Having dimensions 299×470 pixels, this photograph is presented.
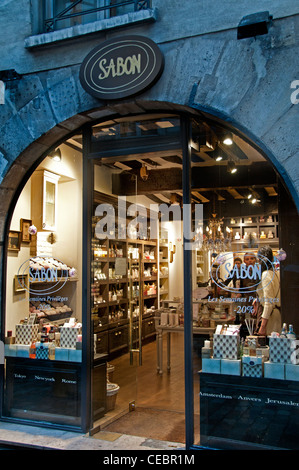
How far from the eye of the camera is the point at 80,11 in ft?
16.5

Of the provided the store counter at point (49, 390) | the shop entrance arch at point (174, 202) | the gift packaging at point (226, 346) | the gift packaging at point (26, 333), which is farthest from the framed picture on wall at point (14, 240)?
the gift packaging at point (226, 346)

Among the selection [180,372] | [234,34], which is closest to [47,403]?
[180,372]

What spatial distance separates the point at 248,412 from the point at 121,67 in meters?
3.38

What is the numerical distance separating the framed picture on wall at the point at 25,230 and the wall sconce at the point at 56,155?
79 cm

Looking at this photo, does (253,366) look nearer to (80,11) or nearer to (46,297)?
(46,297)

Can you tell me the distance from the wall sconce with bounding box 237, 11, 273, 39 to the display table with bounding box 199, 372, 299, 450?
297 cm

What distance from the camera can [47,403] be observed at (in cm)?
488

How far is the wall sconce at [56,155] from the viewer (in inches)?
210

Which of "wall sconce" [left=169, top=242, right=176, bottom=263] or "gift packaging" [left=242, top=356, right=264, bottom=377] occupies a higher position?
"wall sconce" [left=169, top=242, right=176, bottom=263]

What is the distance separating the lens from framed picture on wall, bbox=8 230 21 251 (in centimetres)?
525

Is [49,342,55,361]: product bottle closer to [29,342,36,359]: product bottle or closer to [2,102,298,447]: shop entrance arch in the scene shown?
[29,342,36,359]: product bottle

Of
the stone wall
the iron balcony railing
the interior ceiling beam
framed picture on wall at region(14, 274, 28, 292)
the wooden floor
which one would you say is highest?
the iron balcony railing

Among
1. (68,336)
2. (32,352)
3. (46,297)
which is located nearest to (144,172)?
(46,297)

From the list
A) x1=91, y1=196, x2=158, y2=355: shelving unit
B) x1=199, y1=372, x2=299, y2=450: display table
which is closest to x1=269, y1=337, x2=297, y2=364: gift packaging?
x1=199, y1=372, x2=299, y2=450: display table
